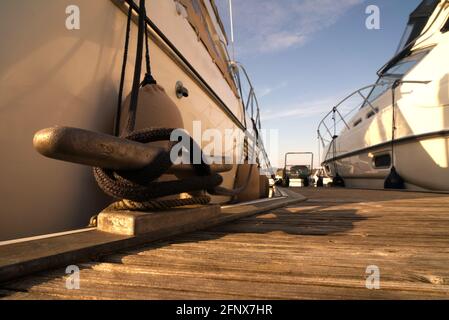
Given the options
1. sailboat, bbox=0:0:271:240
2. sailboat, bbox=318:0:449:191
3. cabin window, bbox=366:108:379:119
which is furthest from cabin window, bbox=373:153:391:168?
sailboat, bbox=0:0:271:240

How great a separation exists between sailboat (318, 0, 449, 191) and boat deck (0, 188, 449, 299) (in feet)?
14.1

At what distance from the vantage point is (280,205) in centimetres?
277

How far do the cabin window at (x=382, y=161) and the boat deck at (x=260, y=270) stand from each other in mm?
5567

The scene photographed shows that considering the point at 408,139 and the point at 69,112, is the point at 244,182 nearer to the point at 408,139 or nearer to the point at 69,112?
the point at 69,112

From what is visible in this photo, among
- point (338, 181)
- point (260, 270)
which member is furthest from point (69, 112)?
point (338, 181)

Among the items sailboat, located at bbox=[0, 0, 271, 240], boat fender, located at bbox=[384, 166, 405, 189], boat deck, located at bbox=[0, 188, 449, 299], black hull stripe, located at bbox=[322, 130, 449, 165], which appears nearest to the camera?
boat deck, located at bbox=[0, 188, 449, 299]

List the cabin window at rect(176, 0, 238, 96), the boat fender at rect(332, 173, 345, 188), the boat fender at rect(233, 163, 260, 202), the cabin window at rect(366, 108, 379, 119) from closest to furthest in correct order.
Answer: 1. the cabin window at rect(176, 0, 238, 96)
2. the boat fender at rect(233, 163, 260, 202)
3. the cabin window at rect(366, 108, 379, 119)
4. the boat fender at rect(332, 173, 345, 188)

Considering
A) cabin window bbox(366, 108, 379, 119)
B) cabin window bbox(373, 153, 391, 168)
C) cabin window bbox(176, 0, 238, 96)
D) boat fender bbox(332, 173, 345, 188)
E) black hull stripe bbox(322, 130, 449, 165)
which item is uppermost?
cabin window bbox(176, 0, 238, 96)

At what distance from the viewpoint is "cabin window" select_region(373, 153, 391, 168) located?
614 cm

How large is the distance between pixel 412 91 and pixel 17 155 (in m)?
6.15

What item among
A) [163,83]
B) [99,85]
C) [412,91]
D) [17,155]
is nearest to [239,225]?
[17,155]

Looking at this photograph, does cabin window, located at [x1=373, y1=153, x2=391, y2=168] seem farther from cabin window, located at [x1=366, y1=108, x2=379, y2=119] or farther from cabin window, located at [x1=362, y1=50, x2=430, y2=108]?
cabin window, located at [x1=362, y1=50, x2=430, y2=108]

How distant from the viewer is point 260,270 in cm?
79

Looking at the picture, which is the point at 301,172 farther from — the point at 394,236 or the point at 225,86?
the point at 394,236
